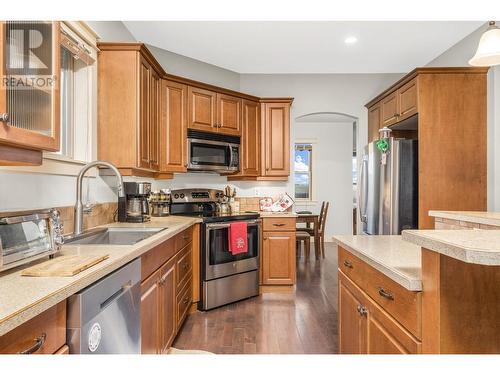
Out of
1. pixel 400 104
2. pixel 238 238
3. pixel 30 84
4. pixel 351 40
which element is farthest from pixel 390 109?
pixel 30 84

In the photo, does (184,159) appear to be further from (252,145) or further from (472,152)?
(472,152)

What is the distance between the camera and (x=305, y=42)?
3.46 metres

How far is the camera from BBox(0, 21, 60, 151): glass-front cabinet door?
953 millimetres

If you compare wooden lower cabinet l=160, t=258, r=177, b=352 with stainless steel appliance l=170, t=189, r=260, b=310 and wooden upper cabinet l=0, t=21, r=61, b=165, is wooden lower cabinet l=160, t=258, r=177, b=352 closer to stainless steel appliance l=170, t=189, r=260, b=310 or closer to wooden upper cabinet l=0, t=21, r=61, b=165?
stainless steel appliance l=170, t=189, r=260, b=310

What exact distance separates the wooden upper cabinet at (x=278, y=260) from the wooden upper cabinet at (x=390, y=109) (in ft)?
5.85

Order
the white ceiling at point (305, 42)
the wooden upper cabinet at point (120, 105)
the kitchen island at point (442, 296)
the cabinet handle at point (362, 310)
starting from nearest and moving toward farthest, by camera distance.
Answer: the kitchen island at point (442, 296), the cabinet handle at point (362, 310), the wooden upper cabinet at point (120, 105), the white ceiling at point (305, 42)

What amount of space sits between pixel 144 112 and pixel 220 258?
5.07 ft

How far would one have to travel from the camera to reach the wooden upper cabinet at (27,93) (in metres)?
0.96

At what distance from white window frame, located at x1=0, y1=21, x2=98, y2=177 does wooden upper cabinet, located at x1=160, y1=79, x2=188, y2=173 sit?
2.77 feet

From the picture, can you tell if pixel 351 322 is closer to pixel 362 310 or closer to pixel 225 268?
pixel 362 310

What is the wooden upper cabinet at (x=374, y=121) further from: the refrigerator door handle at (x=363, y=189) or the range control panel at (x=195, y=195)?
the range control panel at (x=195, y=195)

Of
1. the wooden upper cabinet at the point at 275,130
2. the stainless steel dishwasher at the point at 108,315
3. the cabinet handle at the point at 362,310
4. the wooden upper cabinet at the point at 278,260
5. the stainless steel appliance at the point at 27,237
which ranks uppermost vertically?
the wooden upper cabinet at the point at 275,130

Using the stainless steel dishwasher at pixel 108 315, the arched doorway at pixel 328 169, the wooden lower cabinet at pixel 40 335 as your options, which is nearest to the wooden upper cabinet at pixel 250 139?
the stainless steel dishwasher at pixel 108 315
